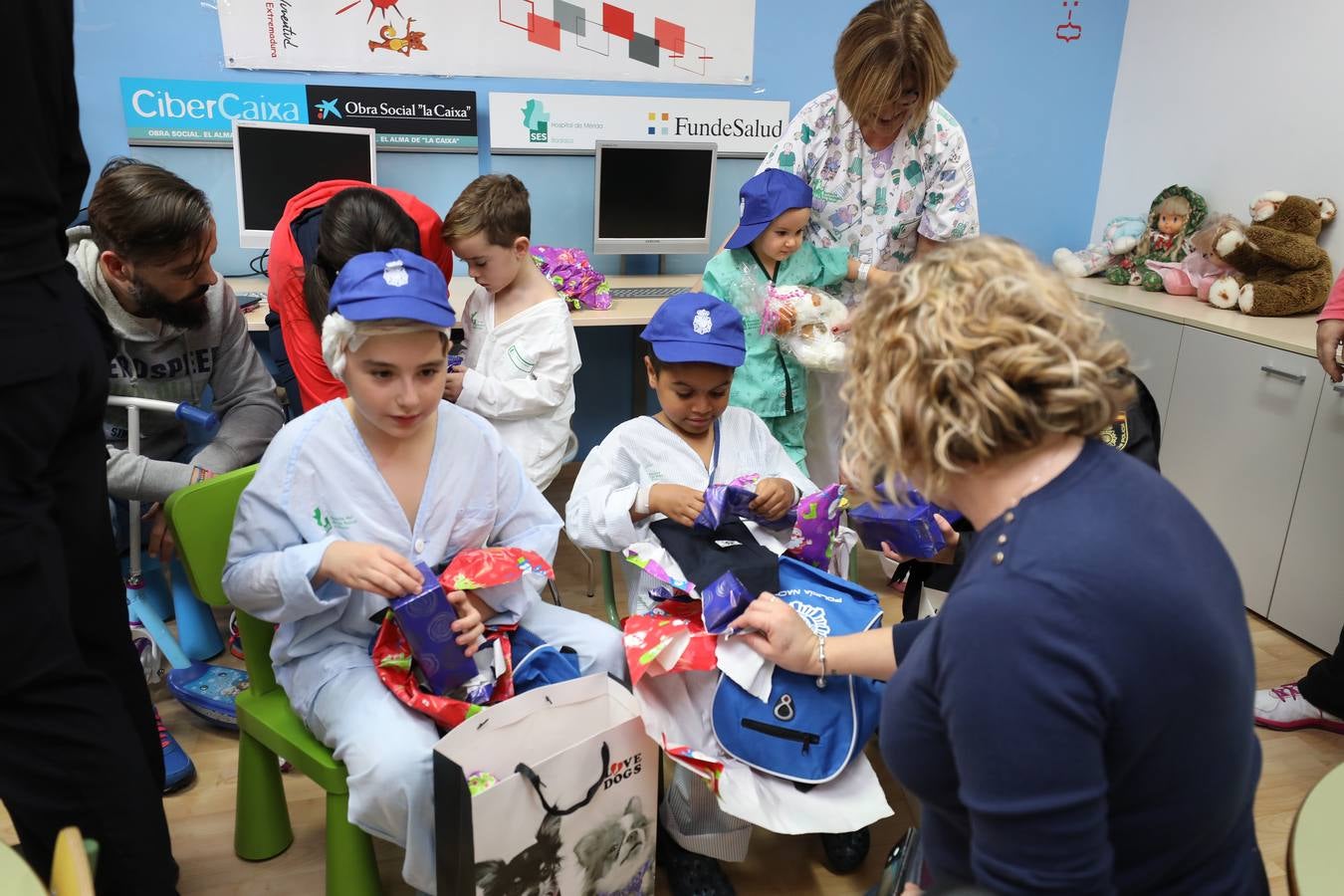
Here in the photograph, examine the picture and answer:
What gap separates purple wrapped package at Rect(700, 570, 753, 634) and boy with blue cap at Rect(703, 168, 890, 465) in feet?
2.84

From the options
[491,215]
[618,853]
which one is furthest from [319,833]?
[491,215]

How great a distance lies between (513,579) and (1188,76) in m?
3.81

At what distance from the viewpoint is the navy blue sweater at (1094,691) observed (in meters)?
0.76

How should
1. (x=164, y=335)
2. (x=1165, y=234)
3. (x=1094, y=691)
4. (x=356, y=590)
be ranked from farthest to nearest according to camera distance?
(x=1165, y=234) → (x=164, y=335) → (x=356, y=590) → (x=1094, y=691)

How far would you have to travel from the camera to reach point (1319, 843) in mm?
Answer: 901

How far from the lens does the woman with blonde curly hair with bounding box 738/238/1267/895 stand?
76cm

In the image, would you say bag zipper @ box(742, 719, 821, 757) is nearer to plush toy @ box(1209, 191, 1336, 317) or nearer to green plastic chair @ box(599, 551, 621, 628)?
green plastic chair @ box(599, 551, 621, 628)

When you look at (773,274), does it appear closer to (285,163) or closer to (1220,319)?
(1220,319)

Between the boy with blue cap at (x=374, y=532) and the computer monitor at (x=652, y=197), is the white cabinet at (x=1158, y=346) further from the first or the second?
the boy with blue cap at (x=374, y=532)

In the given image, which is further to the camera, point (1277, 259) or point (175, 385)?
point (1277, 259)

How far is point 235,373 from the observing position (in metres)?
2.39

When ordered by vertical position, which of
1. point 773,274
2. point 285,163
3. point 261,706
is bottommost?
point 261,706

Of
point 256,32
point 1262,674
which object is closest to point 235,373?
point 256,32

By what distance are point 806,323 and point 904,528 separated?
0.80 metres
